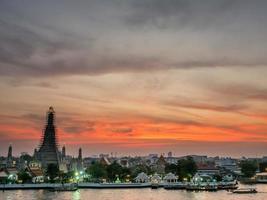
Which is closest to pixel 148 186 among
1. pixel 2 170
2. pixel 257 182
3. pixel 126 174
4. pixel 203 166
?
pixel 126 174

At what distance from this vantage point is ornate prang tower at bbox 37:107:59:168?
104 meters

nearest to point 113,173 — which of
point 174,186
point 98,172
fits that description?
point 98,172

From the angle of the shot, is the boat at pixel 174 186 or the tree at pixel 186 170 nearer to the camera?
the boat at pixel 174 186

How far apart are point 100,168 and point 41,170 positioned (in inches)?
484

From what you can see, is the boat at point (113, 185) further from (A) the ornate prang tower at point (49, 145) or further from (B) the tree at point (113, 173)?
(A) the ornate prang tower at point (49, 145)

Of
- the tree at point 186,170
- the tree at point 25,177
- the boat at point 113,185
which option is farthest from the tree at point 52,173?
the tree at point 186,170

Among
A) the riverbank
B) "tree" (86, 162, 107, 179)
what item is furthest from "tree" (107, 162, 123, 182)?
the riverbank

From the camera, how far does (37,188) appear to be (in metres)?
79.6

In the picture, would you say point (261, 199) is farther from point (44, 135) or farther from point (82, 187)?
point (44, 135)

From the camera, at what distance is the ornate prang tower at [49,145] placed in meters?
104

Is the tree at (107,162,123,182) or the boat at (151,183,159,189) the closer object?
the boat at (151,183,159,189)

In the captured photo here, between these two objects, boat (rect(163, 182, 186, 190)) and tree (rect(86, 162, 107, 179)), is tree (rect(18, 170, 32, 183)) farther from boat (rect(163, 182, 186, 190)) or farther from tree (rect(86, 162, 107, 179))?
boat (rect(163, 182, 186, 190))

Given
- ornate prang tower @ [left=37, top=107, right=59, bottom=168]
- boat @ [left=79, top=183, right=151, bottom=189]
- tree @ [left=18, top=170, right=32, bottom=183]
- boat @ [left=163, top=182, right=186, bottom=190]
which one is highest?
ornate prang tower @ [left=37, top=107, right=59, bottom=168]

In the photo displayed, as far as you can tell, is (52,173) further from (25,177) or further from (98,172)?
(98,172)
